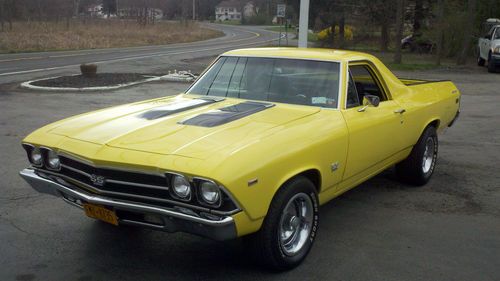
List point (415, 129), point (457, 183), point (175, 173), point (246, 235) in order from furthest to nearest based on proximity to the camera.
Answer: point (457, 183) → point (415, 129) → point (246, 235) → point (175, 173)

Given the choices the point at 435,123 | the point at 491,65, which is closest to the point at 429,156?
the point at 435,123

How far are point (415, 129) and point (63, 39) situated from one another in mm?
31906

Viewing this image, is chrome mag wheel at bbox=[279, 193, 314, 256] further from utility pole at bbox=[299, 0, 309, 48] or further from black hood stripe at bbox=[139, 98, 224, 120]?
utility pole at bbox=[299, 0, 309, 48]

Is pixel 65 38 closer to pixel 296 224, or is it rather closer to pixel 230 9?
pixel 296 224

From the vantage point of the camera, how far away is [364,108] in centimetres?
466

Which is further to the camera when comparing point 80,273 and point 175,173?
point 80,273

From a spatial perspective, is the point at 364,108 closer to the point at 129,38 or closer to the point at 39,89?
the point at 39,89

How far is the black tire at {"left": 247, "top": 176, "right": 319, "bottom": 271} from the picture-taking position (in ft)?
11.5

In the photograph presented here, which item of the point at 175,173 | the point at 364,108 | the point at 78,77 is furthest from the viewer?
the point at 78,77

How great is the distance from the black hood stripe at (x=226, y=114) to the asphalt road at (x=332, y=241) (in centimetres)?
104

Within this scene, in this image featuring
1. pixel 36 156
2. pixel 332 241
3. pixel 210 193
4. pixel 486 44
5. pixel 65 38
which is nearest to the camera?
pixel 210 193

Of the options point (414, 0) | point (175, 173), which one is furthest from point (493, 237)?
point (414, 0)

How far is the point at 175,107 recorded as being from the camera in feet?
15.0

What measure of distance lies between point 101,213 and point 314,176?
1.62 meters
